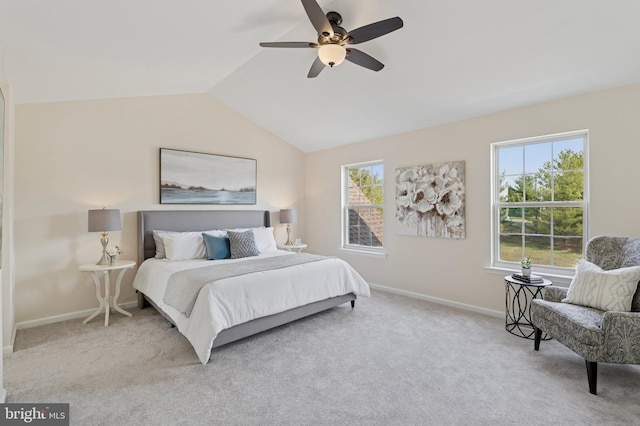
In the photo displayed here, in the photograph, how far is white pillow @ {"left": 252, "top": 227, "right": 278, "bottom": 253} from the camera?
179 inches

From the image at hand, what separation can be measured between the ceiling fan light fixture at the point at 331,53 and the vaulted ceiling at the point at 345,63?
578mm

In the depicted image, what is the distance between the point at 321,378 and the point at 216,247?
7.51 feet

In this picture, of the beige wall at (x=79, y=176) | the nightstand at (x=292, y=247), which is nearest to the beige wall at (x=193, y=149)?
the beige wall at (x=79, y=176)

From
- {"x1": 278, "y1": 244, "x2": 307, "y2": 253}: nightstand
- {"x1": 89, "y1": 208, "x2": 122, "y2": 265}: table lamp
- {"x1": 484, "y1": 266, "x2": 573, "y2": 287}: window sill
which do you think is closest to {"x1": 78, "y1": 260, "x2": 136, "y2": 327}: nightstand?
{"x1": 89, "y1": 208, "x2": 122, "y2": 265}: table lamp

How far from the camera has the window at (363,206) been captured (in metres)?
4.98

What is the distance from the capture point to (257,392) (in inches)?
84.0

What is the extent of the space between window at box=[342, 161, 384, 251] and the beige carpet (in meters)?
1.96

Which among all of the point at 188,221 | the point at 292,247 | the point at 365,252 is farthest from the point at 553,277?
the point at 188,221

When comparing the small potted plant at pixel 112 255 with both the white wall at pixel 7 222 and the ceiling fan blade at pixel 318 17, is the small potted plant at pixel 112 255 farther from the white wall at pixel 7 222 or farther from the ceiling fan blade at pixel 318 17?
the ceiling fan blade at pixel 318 17

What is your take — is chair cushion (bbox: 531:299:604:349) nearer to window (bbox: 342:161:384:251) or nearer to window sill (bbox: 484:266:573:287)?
window sill (bbox: 484:266:573:287)

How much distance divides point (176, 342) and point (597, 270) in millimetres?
3795

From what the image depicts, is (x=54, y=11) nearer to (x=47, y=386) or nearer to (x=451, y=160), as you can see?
(x=47, y=386)

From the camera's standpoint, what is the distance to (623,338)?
2.04 meters

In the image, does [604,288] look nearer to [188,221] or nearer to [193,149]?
[188,221]
